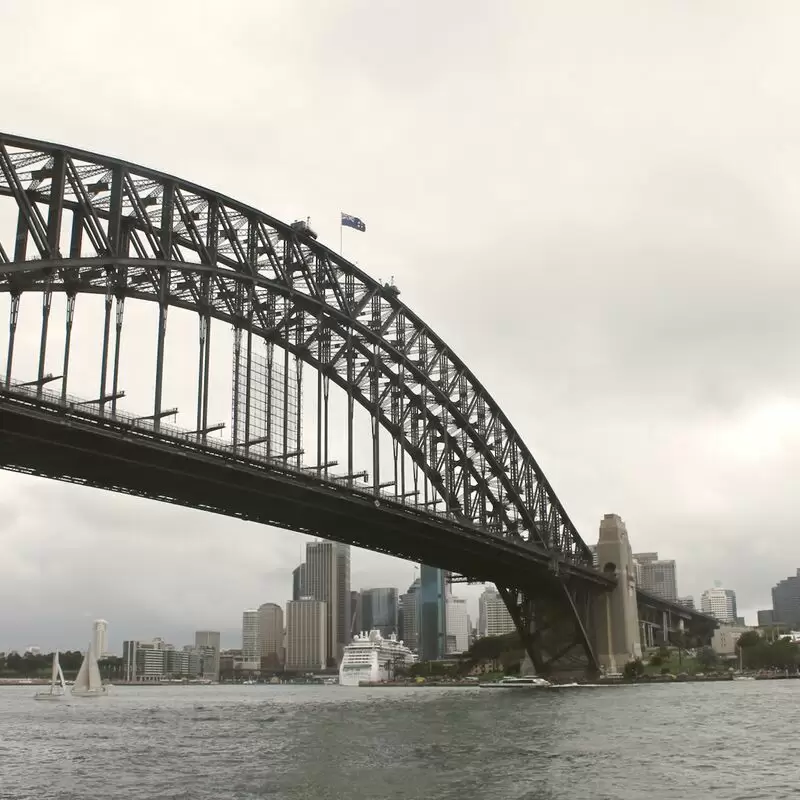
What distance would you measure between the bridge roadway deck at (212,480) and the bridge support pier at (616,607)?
98.1ft

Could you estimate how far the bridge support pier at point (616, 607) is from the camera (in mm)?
117562

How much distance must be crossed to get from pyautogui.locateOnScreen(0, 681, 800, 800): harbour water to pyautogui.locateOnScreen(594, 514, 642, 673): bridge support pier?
182 feet

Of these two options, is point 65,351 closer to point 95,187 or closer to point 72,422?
point 72,422

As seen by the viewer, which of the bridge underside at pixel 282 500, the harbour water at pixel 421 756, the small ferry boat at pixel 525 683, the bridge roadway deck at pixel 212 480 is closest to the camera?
the harbour water at pixel 421 756

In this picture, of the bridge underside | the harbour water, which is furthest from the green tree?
the harbour water

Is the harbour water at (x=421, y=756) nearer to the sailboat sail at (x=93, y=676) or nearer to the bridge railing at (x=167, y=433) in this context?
the bridge railing at (x=167, y=433)

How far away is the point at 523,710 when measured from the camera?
63.0 meters

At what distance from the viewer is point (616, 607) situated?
119875 mm

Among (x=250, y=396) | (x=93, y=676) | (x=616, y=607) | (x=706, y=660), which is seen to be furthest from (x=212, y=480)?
(x=706, y=660)

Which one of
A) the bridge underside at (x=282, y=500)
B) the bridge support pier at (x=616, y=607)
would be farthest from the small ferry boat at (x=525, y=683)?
the bridge support pier at (x=616, y=607)

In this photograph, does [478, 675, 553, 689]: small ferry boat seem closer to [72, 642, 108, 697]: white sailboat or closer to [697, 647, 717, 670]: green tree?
[72, 642, 108, 697]: white sailboat

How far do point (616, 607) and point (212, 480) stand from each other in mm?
72574

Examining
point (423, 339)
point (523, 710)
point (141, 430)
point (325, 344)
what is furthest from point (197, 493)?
point (423, 339)

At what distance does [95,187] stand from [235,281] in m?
13.8
